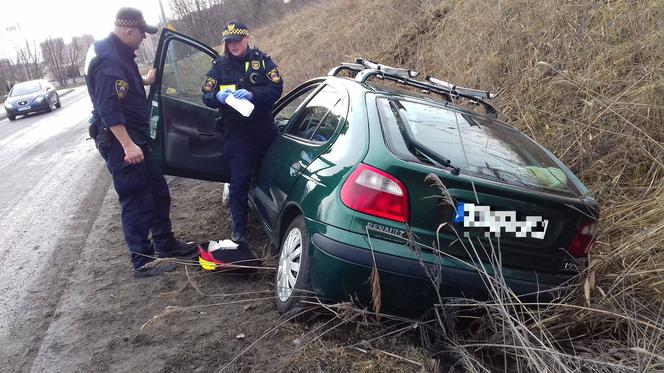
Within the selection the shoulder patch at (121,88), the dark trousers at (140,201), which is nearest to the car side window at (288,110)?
the dark trousers at (140,201)

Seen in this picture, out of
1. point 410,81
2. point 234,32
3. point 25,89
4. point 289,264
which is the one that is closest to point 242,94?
point 234,32

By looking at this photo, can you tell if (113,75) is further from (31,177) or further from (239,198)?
(31,177)

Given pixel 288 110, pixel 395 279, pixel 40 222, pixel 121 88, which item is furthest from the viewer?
pixel 40 222

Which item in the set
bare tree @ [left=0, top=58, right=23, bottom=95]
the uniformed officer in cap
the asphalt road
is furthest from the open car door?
bare tree @ [left=0, top=58, right=23, bottom=95]

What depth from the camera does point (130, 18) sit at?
3.54 meters

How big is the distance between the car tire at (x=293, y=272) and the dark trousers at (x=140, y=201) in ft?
4.14

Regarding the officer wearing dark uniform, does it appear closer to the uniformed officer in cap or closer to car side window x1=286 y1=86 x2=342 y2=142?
car side window x1=286 y1=86 x2=342 y2=142

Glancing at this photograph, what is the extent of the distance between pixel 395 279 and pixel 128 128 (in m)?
2.41

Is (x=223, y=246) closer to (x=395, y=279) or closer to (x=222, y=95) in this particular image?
(x=222, y=95)

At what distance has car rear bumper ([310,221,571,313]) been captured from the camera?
232cm

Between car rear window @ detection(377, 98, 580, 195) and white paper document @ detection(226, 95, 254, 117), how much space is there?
0.98 metres

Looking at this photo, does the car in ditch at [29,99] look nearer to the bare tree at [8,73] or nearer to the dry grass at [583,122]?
the dry grass at [583,122]

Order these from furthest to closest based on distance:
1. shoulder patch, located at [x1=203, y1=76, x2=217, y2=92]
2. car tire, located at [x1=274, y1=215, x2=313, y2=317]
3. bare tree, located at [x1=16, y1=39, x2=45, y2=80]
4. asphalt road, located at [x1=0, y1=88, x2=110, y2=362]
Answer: bare tree, located at [x1=16, y1=39, x2=45, y2=80], shoulder patch, located at [x1=203, y1=76, x2=217, y2=92], asphalt road, located at [x1=0, y1=88, x2=110, y2=362], car tire, located at [x1=274, y1=215, x2=313, y2=317]

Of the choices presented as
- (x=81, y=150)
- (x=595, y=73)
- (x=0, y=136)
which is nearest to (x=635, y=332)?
(x=595, y=73)
